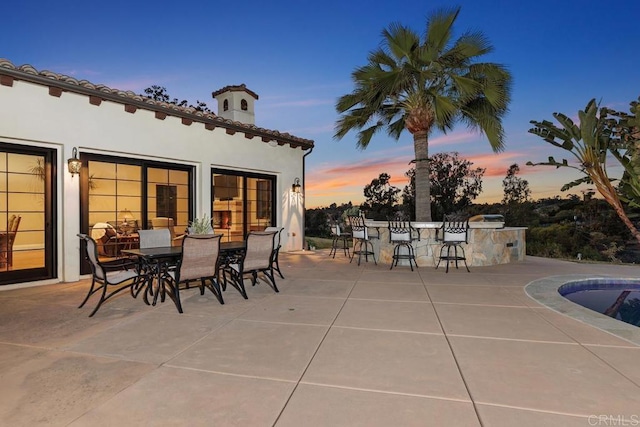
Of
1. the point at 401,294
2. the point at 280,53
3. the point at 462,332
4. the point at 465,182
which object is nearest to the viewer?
the point at 462,332

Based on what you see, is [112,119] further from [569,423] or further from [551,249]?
[551,249]

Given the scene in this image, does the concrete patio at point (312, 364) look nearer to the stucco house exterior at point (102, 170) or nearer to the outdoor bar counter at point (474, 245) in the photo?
the stucco house exterior at point (102, 170)

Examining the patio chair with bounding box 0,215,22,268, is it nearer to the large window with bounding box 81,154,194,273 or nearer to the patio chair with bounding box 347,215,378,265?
the large window with bounding box 81,154,194,273

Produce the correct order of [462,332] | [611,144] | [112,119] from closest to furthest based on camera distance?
[462,332] < [611,144] < [112,119]

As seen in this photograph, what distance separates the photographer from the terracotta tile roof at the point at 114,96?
17.2 feet

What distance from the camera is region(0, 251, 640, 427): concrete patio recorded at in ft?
6.66

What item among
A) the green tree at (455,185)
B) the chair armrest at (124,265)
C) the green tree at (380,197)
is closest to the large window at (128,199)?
the chair armrest at (124,265)

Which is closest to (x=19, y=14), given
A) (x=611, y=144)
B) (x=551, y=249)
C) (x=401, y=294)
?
(x=401, y=294)

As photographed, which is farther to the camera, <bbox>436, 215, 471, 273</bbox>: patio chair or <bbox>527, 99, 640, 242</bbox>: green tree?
<bbox>436, 215, 471, 273</bbox>: patio chair

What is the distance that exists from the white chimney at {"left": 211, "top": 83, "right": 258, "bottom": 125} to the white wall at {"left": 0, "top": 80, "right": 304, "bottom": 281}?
1947 millimetres

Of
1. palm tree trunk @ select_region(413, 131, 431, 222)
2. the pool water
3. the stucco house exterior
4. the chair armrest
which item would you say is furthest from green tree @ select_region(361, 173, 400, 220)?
the chair armrest

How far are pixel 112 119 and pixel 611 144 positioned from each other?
29.9 feet

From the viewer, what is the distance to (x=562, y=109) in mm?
11250

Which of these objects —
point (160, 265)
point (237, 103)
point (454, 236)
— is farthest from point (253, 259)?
point (237, 103)
